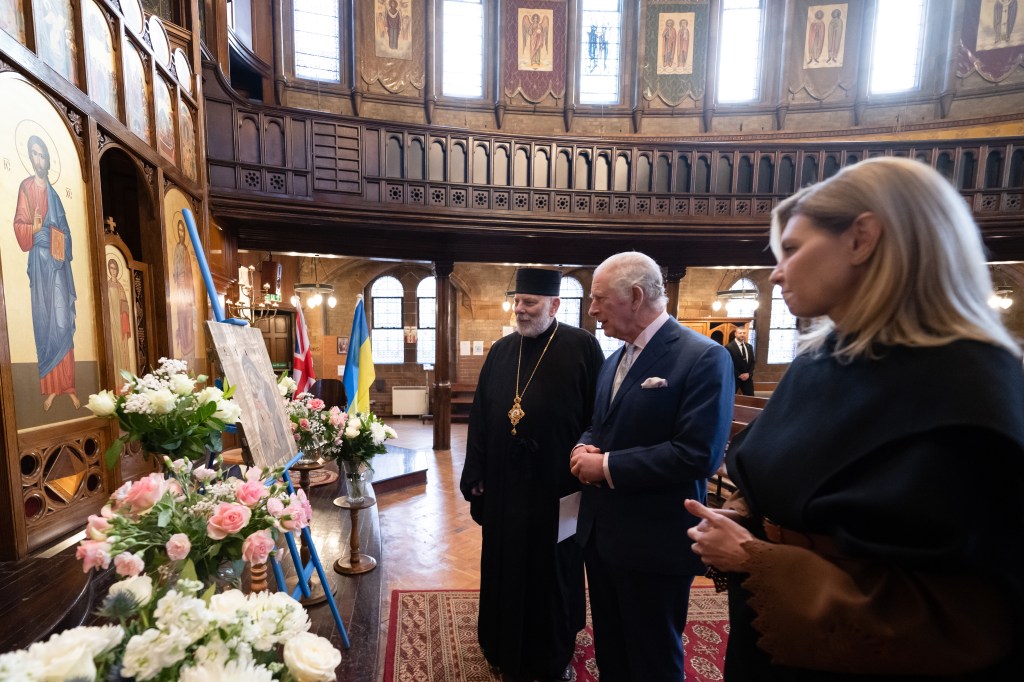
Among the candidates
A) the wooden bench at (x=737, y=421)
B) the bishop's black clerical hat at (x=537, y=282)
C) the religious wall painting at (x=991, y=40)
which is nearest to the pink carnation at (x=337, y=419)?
the bishop's black clerical hat at (x=537, y=282)

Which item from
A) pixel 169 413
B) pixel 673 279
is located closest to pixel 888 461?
pixel 169 413

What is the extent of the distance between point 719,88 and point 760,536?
38.3ft

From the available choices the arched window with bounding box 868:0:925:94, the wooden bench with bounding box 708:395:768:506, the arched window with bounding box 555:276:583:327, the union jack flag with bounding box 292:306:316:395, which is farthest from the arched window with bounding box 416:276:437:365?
the arched window with bounding box 868:0:925:94

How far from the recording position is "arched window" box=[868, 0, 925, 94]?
30.4 ft

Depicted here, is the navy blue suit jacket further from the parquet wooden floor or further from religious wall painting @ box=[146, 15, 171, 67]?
religious wall painting @ box=[146, 15, 171, 67]

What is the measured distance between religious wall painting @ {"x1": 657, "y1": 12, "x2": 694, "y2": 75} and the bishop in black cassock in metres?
10.2

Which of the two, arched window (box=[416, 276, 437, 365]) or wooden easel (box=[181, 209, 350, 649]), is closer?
wooden easel (box=[181, 209, 350, 649])

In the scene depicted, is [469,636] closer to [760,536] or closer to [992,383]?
[760,536]

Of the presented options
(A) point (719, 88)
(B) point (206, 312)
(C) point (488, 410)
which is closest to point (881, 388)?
(C) point (488, 410)

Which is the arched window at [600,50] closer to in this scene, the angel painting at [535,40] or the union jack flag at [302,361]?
the angel painting at [535,40]

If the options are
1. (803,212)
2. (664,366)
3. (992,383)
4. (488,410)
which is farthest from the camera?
(488,410)

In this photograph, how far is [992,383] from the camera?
66cm

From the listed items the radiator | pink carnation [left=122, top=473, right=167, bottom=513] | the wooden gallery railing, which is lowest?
the radiator

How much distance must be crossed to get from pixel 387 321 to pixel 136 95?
7980 millimetres
